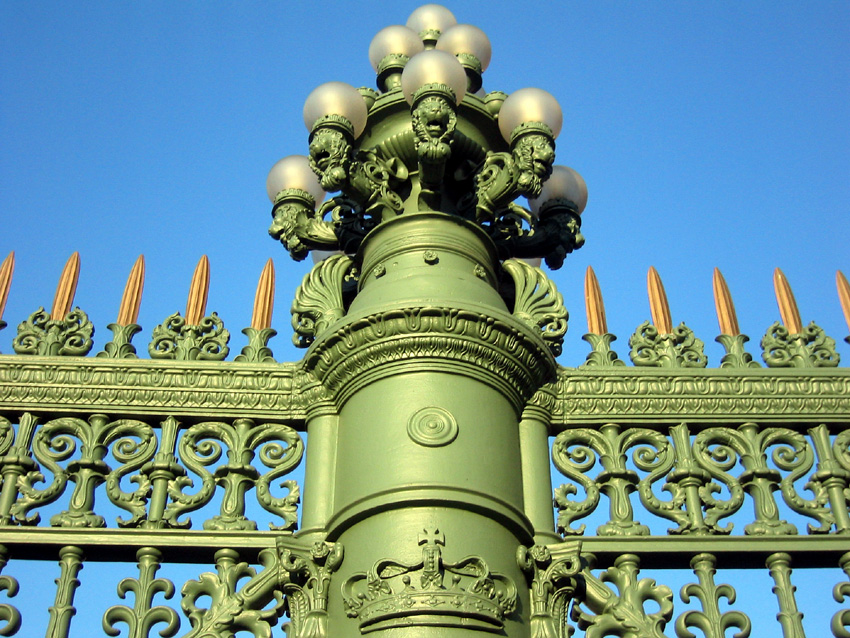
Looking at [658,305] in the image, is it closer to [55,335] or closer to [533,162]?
[533,162]

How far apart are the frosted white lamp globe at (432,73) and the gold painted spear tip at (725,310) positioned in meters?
2.30

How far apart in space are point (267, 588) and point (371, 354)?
1.49 m

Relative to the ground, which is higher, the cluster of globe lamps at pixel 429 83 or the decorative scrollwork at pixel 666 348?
the cluster of globe lamps at pixel 429 83

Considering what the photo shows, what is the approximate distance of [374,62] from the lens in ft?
28.6

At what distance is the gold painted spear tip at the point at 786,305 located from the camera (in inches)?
297

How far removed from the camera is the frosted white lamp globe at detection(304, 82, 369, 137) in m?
7.29

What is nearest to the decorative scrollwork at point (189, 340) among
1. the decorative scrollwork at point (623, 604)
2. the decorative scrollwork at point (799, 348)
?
the decorative scrollwork at point (623, 604)

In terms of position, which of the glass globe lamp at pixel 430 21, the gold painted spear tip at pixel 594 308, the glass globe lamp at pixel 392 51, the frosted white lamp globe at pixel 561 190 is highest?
the glass globe lamp at pixel 430 21

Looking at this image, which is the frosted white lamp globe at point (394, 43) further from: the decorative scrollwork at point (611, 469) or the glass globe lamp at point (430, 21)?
the decorative scrollwork at point (611, 469)

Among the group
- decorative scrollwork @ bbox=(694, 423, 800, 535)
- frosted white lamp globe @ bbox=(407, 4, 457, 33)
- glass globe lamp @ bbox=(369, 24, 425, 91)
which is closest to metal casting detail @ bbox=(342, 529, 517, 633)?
decorative scrollwork @ bbox=(694, 423, 800, 535)

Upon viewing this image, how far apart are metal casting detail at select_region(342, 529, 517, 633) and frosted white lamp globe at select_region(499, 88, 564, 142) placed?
10.1 feet

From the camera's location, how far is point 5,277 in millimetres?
7711

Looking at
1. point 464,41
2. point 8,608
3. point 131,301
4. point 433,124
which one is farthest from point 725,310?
point 8,608

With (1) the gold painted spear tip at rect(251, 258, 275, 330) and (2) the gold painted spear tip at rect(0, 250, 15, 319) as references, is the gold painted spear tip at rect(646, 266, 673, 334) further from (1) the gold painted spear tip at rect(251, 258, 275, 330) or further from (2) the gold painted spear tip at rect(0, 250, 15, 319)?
(2) the gold painted spear tip at rect(0, 250, 15, 319)
